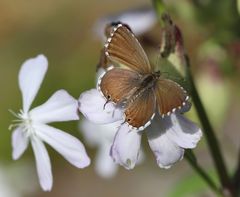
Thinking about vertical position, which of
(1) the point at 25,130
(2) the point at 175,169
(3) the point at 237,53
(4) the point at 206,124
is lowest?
(2) the point at 175,169

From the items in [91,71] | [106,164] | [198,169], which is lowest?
[91,71]

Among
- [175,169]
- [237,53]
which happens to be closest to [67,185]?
[175,169]

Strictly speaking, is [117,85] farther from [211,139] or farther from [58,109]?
[211,139]

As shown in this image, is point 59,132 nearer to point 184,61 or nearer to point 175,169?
point 184,61

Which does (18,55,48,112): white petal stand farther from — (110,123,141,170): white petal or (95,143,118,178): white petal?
(95,143,118,178): white petal

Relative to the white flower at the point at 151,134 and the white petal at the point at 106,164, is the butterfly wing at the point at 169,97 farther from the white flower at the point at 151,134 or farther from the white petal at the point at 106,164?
the white petal at the point at 106,164

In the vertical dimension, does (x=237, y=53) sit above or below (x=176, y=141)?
below

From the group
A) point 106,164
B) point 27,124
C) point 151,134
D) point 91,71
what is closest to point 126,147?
point 151,134
